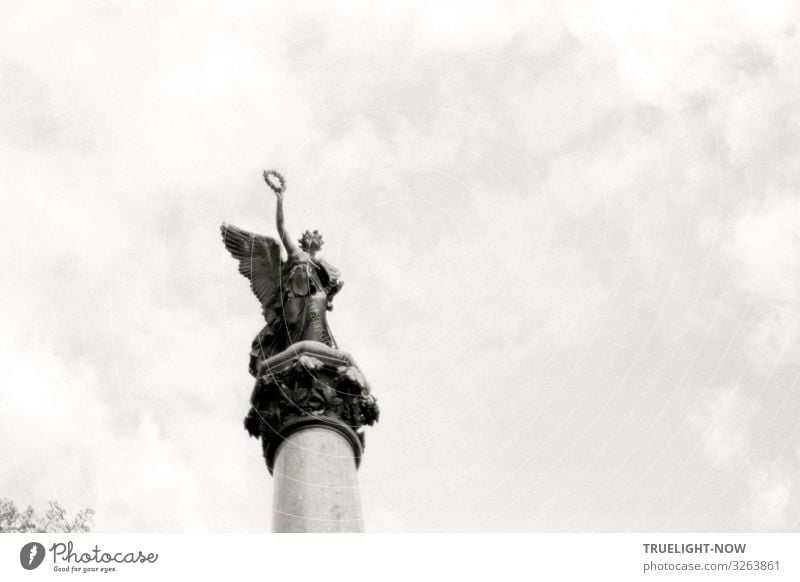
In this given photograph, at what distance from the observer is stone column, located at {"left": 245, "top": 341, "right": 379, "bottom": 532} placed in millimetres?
14191

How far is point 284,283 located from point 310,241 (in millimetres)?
1055

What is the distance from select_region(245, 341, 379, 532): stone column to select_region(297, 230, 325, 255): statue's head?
8.57 ft

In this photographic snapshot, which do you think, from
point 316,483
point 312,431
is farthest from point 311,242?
point 316,483

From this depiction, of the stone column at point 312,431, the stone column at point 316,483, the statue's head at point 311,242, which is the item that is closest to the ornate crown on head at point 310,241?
the statue's head at point 311,242

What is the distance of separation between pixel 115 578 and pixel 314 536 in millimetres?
2453

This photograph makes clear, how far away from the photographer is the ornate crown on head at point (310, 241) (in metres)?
18.7

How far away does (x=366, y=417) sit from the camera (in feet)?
52.8

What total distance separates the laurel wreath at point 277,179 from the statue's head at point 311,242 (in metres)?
0.85

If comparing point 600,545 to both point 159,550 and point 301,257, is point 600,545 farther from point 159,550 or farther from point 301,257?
point 301,257

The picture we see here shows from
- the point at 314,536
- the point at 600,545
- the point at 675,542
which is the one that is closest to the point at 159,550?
the point at 314,536

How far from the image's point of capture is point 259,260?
18.7m

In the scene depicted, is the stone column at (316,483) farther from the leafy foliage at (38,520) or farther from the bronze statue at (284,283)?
the leafy foliage at (38,520)

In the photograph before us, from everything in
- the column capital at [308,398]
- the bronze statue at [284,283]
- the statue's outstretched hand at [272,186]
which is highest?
the statue's outstretched hand at [272,186]

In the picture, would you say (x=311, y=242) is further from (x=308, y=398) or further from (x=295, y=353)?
(x=308, y=398)
